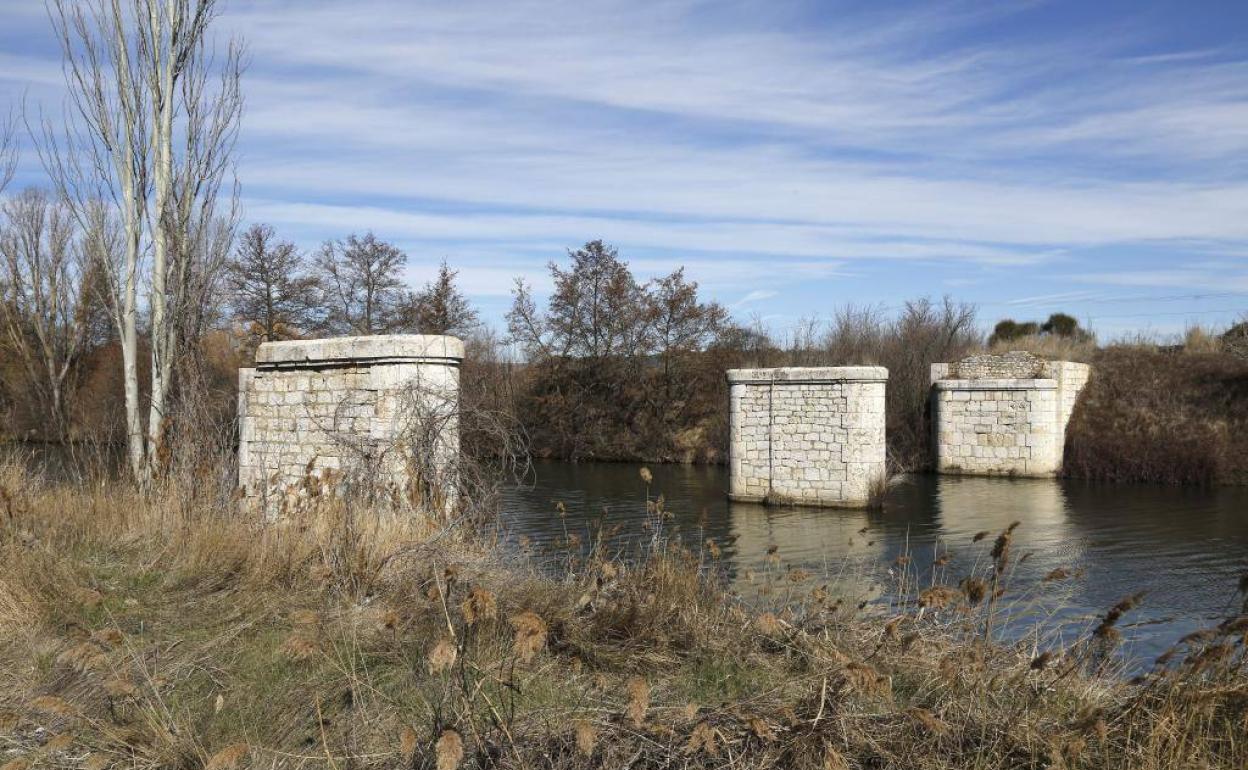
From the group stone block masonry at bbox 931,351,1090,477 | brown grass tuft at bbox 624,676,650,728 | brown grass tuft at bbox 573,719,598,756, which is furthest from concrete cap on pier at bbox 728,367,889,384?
brown grass tuft at bbox 573,719,598,756

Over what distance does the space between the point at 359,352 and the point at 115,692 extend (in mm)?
6581

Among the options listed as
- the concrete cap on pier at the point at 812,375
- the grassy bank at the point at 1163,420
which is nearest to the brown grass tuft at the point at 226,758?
the concrete cap on pier at the point at 812,375

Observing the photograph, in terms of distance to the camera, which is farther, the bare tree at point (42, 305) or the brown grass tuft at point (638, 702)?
the bare tree at point (42, 305)

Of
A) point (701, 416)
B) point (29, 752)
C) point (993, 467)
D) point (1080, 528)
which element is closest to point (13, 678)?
point (29, 752)

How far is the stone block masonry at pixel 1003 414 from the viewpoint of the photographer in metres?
24.3

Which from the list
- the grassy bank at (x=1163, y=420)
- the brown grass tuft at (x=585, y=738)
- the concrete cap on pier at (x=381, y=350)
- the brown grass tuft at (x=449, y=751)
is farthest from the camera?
the grassy bank at (x=1163, y=420)

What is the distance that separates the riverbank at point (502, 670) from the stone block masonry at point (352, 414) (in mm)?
1647

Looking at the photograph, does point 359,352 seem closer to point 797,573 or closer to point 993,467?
point 797,573

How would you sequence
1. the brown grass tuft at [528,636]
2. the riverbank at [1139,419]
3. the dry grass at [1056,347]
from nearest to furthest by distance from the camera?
the brown grass tuft at [528,636], the riverbank at [1139,419], the dry grass at [1056,347]

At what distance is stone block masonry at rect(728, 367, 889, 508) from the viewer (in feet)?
59.1

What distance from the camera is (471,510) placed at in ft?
25.5

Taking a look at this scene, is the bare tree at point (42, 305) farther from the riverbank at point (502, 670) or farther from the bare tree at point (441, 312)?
the riverbank at point (502, 670)

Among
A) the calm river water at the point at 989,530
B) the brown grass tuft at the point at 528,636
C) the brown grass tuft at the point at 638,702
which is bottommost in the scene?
the calm river water at the point at 989,530

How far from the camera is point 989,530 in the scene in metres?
13.6
